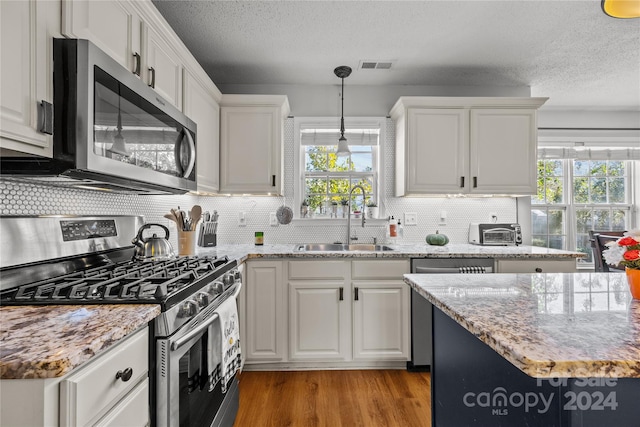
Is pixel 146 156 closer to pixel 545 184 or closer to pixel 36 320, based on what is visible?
pixel 36 320

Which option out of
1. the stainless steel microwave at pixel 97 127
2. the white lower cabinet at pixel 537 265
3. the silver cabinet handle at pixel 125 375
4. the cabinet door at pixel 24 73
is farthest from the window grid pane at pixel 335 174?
the silver cabinet handle at pixel 125 375

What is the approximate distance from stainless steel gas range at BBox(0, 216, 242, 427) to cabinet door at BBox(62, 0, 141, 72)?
73cm

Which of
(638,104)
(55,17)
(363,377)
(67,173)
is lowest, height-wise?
(363,377)

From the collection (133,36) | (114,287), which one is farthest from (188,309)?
(133,36)

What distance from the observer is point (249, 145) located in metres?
2.84

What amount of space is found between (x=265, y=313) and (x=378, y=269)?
0.91 meters

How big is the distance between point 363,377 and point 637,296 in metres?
1.78

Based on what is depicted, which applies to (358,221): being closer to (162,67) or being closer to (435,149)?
(435,149)

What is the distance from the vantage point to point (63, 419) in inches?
27.2

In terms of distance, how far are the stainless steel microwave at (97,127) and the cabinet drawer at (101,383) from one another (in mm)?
626

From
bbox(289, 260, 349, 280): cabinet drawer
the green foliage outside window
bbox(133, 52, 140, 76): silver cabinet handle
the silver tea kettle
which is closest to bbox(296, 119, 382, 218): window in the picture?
the green foliage outside window

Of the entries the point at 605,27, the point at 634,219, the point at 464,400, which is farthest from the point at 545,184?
the point at 464,400

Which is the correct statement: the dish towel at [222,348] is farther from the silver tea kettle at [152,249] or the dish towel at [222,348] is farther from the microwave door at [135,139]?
the microwave door at [135,139]

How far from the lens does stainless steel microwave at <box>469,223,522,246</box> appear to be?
295 cm
